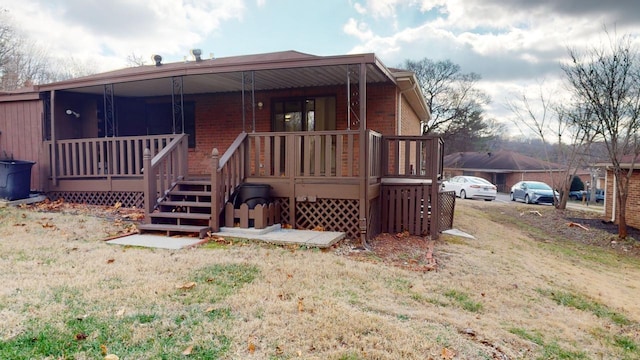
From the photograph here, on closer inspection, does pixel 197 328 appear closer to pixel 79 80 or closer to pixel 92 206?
pixel 92 206

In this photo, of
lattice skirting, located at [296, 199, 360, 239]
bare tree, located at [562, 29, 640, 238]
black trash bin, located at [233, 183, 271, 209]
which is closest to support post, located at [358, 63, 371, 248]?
lattice skirting, located at [296, 199, 360, 239]

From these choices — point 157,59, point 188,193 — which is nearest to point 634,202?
point 188,193

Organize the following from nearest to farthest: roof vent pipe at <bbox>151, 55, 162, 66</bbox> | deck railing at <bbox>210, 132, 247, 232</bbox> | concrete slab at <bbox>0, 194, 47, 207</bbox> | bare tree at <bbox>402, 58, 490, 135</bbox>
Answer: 1. deck railing at <bbox>210, 132, 247, 232</bbox>
2. concrete slab at <bbox>0, 194, 47, 207</bbox>
3. roof vent pipe at <bbox>151, 55, 162, 66</bbox>
4. bare tree at <bbox>402, 58, 490, 135</bbox>

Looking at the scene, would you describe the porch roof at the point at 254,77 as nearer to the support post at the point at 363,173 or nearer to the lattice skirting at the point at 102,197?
the support post at the point at 363,173

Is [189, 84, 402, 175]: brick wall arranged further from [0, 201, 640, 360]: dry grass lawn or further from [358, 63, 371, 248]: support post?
[0, 201, 640, 360]: dry grass lawn

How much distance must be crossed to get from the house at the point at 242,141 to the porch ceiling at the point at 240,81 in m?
0.03

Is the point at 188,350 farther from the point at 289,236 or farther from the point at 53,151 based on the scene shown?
the point at 53,151

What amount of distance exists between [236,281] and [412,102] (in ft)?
28.9

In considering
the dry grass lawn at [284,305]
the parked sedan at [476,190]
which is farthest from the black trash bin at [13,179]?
the parked sedan at [476,190]

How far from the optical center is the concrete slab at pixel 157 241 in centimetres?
583

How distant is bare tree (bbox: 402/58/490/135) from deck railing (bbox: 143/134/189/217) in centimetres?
2992

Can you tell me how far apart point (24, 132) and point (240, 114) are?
17.3 feet

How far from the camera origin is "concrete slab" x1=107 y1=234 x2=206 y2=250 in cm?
583

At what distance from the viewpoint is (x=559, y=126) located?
2064 cm
